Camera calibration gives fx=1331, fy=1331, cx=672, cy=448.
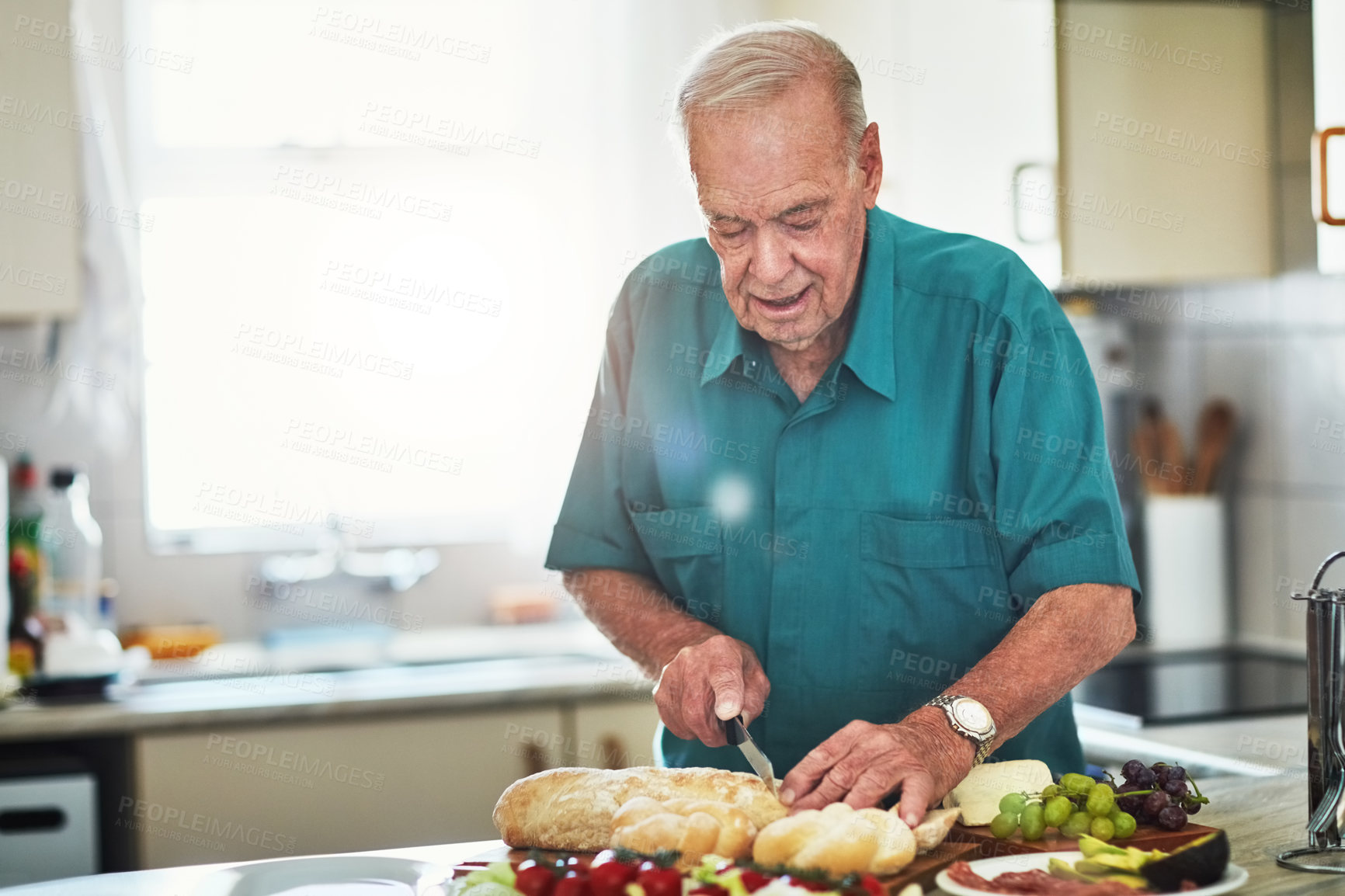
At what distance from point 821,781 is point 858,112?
2.15 ft

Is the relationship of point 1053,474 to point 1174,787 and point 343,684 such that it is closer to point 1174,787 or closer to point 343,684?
point 1174,787

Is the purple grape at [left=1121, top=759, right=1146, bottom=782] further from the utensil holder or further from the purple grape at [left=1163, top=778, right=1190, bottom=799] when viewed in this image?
the utensil holder

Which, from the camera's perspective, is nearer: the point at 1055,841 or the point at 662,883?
the point at 662,883

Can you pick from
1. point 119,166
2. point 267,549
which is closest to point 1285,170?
point 267,549

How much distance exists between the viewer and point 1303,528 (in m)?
2.28

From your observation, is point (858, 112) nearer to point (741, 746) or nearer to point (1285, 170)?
point (741, 746)

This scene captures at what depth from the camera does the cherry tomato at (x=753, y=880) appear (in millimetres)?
973

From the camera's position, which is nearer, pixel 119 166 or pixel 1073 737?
pixel 1073 737

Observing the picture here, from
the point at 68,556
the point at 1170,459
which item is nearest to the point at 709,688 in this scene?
the point at 1170,459

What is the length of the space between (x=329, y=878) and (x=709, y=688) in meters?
0.38

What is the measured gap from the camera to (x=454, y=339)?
3.31 meters

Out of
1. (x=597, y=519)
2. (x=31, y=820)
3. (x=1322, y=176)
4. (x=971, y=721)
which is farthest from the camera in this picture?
(x=31, y=820)

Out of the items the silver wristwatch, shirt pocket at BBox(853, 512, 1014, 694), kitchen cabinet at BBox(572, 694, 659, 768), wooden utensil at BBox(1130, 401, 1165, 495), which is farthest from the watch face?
wooden utensil at BBox(1130, 401, 1165, 495)

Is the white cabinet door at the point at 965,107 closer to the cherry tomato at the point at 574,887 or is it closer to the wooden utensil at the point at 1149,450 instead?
the wooden utensil at the point at 1149,450
